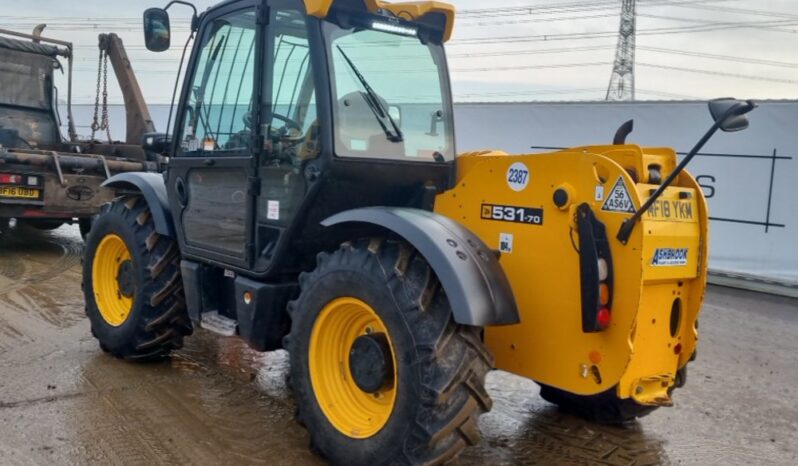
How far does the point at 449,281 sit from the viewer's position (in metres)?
2.94

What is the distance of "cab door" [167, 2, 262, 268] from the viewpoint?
402cm

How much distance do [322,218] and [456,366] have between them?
4.03 ft

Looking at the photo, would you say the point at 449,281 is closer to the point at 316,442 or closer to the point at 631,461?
the point at 316,442

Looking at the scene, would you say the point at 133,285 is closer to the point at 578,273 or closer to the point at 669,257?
the point at 578,273

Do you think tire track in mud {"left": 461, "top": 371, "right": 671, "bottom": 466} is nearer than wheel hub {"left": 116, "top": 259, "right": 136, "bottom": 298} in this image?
Yes

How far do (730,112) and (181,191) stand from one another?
329 cm

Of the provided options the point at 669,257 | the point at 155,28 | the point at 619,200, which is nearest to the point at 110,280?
the point at 155,28

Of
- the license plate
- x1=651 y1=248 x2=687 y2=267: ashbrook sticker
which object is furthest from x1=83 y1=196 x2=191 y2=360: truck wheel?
the license plate

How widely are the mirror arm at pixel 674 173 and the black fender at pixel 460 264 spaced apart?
0.55 metres

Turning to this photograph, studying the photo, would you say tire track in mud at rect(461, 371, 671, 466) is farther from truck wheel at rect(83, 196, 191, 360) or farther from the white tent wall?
the white tent wall

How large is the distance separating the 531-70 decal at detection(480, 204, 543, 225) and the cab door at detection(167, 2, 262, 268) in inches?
52.5

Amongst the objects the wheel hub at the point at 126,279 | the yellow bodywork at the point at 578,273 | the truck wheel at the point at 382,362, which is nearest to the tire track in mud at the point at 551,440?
the yellow bodywork at the point at 578,273

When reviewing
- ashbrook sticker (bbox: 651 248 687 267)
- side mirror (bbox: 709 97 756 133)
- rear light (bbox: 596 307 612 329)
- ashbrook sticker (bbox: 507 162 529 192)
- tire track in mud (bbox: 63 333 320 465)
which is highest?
side mirror (bbox: 709 97 756 133)

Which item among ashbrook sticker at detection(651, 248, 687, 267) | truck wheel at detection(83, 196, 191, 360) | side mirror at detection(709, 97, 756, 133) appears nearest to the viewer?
side mirror at detection(709, 97, 756, 133)
